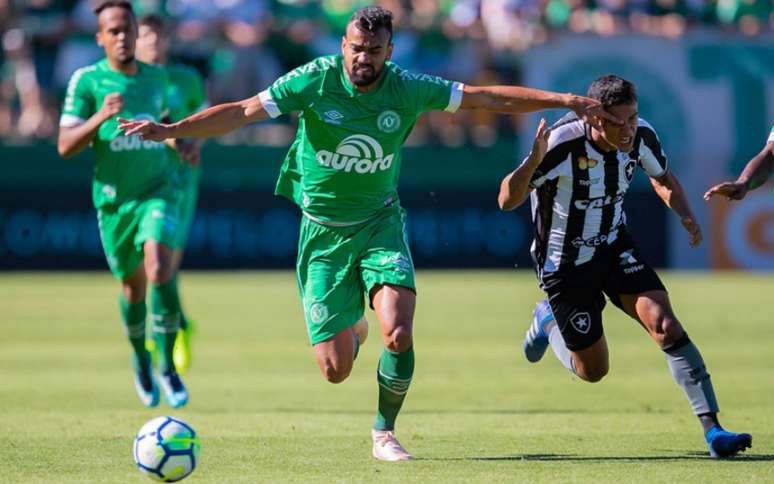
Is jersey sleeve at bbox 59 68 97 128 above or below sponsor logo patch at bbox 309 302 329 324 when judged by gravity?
above

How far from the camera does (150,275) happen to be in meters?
10.8

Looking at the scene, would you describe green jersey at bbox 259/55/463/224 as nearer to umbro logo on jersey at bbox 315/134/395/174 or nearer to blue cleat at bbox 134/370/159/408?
umbro logo on jersey at bbox 315/134/395/174

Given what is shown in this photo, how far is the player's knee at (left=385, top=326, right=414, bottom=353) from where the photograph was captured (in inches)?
319

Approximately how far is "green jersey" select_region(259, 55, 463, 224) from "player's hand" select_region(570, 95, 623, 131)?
75cm

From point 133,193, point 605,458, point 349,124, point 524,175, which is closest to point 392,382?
point 605,458

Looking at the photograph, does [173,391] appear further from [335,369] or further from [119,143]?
[335,369]

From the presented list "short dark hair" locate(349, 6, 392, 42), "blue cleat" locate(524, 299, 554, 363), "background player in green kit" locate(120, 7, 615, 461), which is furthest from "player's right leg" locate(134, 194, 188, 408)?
"short dark hair" locate(349, 6, 392, 42)

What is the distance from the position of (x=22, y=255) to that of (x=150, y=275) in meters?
12.8

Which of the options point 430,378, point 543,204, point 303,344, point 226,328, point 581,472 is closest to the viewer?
point 581,472

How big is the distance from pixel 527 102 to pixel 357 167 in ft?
3.83

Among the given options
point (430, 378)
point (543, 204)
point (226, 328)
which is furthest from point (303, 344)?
point (543, 204)

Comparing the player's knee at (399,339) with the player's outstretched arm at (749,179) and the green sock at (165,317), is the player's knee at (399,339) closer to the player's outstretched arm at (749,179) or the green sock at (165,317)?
the player's outstretched arm at (749,179)

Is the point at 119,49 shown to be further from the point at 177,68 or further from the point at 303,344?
the point at 303,344

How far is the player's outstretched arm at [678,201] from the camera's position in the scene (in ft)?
28.5
